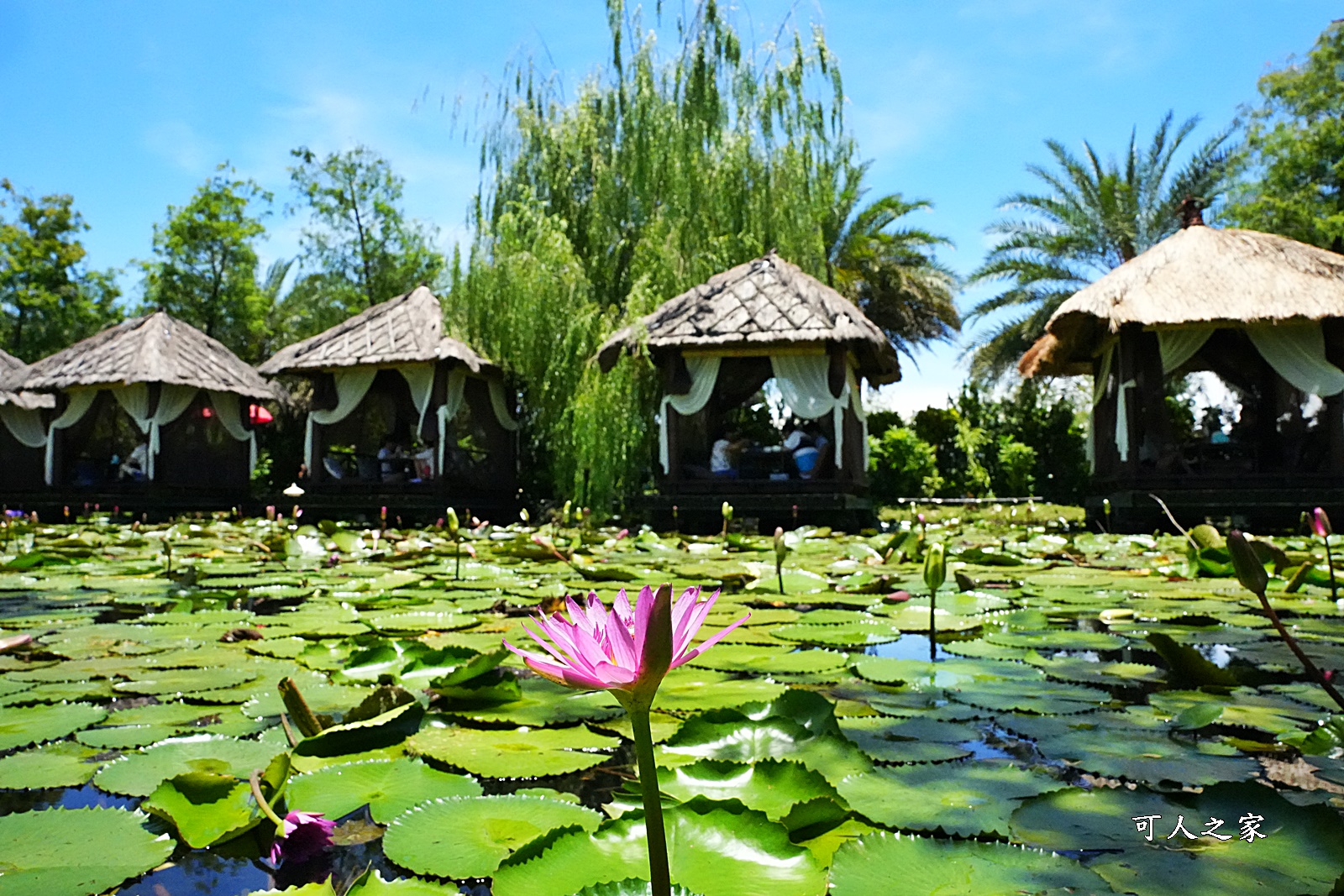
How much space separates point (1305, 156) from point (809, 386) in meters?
14.3

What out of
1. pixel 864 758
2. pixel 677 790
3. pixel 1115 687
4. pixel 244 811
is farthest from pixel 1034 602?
pixel 244 811

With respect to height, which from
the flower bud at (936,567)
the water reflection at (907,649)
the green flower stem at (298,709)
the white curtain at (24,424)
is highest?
the white curtain at (24,424)

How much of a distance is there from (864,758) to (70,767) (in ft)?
3.71

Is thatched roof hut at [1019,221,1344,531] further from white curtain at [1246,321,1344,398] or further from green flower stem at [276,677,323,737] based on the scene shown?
green flower stem at [276,677,323,737]

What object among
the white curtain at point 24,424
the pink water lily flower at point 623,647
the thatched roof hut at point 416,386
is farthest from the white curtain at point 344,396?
the pink water lily flower at point 623,647

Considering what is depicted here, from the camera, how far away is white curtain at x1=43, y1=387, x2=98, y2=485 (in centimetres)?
1281

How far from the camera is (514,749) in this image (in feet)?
4.33

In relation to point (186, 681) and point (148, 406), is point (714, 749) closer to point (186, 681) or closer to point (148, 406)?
point (186, 681)

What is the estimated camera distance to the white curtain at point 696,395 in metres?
8.91

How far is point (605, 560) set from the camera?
4.30 metres

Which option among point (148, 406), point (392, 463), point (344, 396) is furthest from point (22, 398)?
point (392, 463)

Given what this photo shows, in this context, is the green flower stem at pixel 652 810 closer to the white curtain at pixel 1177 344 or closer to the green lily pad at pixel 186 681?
the green lily pad at pixel 186 681

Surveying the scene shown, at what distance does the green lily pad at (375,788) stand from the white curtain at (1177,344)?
9069mm

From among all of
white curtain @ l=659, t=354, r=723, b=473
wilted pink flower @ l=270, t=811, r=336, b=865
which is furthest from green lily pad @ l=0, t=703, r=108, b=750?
white curtain @ l=659, t=354, r=723, b=473
